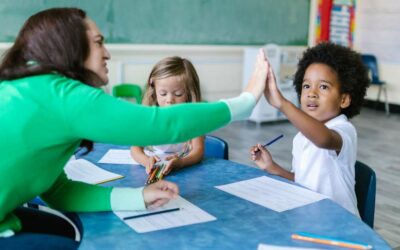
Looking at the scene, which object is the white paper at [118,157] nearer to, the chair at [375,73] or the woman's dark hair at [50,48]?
the woman's dark hair at [50,48]

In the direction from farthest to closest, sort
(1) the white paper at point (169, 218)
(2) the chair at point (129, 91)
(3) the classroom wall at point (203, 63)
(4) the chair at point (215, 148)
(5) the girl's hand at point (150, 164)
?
1. (3) the classroom wall at point (203, 63)
2. (2) the chair at point (129, 91)
3. (4) the chair at point (215, 148)
4. (5) the girl's hand at point (150, 164)
5. (1) the white paper at point (169, 218)

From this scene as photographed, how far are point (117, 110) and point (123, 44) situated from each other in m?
4.50

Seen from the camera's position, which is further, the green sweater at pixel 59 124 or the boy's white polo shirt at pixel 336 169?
the boy's white polo shirt at pixel 336 169

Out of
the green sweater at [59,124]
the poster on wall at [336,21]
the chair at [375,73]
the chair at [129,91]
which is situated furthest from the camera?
the poster on wall at [336,21]

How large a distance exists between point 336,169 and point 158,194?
0.68 m

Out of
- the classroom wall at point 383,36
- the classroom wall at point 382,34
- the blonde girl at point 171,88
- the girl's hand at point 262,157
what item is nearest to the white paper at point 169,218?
the girl's hand at point 262,157

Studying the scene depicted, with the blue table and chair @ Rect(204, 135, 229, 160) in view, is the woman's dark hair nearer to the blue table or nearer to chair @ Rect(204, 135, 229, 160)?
the blue table

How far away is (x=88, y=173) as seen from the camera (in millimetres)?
1618

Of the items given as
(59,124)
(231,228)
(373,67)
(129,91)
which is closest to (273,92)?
(231,228)

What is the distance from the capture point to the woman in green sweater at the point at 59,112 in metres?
1.02

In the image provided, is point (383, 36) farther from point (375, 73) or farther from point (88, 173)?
point (88, 173)

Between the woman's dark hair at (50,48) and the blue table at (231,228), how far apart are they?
0.38 meters

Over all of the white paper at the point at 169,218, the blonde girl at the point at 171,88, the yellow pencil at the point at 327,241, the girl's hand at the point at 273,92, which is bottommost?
the white paper at the point at 169,218

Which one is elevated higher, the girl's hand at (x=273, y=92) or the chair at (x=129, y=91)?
the girl's hand at (x=273, y=92)
